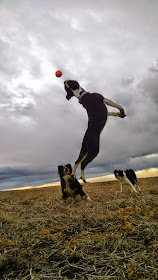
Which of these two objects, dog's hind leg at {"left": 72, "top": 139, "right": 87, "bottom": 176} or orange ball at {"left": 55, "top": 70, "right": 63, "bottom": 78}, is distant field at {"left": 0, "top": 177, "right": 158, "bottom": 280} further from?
orange ball at {"left": 55, "top": 70, "right": 63, "bottom": 78}

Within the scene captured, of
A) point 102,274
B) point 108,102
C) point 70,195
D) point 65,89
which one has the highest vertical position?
point 65,89

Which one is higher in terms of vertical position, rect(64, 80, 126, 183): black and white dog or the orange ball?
the orange ball

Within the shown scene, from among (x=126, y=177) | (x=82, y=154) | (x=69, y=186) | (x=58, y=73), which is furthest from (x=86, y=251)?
(x=126, y=177)

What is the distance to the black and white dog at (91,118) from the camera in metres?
5.79

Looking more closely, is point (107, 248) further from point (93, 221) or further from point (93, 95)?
point (93, 95)

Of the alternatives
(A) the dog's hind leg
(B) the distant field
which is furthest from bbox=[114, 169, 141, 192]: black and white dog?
(B) the distant field

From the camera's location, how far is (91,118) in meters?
6.00

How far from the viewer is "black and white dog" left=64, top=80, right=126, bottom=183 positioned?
5.79m

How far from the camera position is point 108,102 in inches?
253

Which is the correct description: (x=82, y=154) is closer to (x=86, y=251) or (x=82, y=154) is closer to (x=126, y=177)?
(x=86, y=251)

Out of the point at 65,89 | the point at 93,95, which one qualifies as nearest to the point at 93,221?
the point at 93,95

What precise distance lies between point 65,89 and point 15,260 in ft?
16.9

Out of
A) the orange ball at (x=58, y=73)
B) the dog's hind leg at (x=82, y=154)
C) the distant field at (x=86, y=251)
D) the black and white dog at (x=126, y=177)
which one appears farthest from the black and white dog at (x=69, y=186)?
the black and white dog at (x=126, y=177)

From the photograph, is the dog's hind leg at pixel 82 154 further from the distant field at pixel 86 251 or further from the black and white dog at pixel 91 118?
the distant field at pixel 86 251
